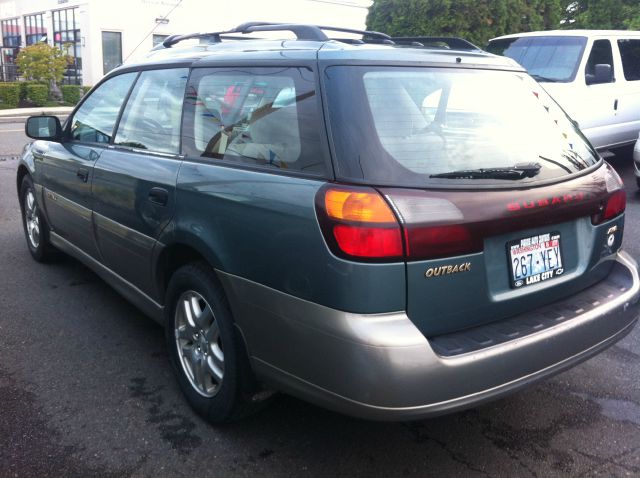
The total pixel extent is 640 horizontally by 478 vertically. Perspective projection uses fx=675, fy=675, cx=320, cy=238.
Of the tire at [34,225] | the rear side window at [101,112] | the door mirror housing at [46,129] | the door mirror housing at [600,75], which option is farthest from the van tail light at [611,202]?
the door mirror housing at [600,75]

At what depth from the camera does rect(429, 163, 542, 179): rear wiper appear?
2648 mm

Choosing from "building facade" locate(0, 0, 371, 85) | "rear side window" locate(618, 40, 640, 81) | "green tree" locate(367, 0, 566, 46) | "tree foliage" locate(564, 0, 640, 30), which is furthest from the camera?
"building facade" locate(0, 0, 371, 85)

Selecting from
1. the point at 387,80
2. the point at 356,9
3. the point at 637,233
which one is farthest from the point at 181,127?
the point at 356,9

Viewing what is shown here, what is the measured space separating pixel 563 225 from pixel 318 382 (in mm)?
1273

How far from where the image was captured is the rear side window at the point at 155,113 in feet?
11.6

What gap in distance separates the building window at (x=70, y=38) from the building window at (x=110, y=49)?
1.21 meters

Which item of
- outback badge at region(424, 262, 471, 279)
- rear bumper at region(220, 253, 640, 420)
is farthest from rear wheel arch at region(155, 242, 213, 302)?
outback badge at region(424, 262, 471, 279)

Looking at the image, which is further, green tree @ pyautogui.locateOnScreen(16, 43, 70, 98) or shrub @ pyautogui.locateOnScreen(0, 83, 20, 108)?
green tree @ pyautogui.locateOnScreen(16, 43, 70, 98)

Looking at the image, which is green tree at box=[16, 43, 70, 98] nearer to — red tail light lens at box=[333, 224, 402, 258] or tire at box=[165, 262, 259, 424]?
tire at box=[165, 262, 259, 424]

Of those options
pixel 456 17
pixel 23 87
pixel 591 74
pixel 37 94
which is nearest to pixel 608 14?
pixel 456 17

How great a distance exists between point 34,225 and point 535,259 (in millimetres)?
4323

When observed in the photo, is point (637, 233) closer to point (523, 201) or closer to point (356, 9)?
point (523, 201)

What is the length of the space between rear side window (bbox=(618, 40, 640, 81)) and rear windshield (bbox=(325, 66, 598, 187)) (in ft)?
24.0

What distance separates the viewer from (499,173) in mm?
2758
